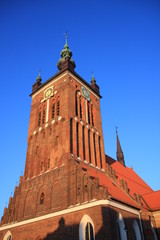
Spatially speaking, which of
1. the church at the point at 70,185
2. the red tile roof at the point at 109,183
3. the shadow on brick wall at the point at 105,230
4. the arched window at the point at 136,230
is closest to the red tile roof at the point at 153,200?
the church at the point at 70,185

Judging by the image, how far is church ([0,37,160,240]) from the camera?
15.0 metres

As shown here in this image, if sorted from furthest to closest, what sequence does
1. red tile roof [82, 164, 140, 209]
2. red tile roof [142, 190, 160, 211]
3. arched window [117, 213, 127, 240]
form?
red tile roof [142, 190, 160, 211], red tile roof [82, 164, 140, 209], arched window [117, 213, 127, 240]

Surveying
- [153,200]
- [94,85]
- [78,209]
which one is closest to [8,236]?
[78,209]

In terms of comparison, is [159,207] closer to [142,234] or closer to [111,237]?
[142,234]

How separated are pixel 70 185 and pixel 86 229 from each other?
3353mm

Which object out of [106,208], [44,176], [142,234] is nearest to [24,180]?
[44,176]

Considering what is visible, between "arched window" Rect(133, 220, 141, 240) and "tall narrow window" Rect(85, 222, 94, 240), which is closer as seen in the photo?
"tall narrow window" Rect(85, 222, 94, 240)

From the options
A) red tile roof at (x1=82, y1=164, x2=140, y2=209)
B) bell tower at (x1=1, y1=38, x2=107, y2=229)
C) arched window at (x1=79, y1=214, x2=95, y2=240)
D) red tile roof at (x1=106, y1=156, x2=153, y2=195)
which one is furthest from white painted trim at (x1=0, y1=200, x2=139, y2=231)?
red tile roof at (x1=106, y1=156, x2=153, y2=195)

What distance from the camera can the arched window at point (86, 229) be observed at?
47.5ft

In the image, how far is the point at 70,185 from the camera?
669 inches

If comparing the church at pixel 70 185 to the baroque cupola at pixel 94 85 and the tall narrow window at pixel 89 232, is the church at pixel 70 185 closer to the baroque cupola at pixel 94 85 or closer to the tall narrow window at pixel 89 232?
the tall narrow window at pixel 89 232

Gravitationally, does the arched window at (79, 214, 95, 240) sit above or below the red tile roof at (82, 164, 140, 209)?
below

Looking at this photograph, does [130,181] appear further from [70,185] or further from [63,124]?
[70,185]

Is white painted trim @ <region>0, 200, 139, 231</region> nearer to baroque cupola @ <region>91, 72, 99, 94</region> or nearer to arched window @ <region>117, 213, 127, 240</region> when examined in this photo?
arched window @ <region>117, 213, 127, 240</region>
